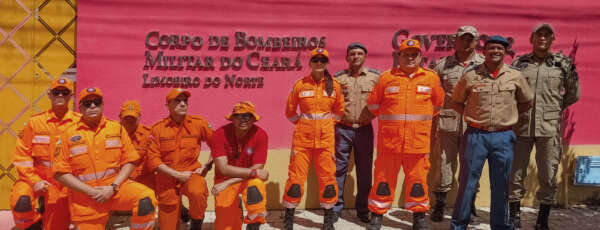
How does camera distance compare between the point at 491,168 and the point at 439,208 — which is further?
the point at 439,208

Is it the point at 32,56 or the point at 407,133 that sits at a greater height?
the point at 32,56

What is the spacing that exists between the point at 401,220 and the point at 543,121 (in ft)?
6.50

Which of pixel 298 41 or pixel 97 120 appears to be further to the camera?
pixel 298 41

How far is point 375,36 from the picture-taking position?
5594mm

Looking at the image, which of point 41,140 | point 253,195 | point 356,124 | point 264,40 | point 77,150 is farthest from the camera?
point 264,40

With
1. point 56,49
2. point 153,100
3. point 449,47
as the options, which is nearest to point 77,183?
point 153,100

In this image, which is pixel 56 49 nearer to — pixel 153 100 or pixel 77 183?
pixel 153 100

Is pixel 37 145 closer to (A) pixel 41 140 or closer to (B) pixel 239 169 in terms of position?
(A) pixel 41 140

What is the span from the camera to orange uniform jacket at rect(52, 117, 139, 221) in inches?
138

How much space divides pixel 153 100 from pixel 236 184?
79.3 inches

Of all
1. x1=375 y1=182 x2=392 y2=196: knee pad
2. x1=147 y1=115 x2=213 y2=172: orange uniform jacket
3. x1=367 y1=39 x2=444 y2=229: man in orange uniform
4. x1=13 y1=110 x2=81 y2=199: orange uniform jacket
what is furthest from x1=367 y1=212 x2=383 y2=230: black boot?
x1=13 y1=110 x2=81 y2=199: orange uniform jacket

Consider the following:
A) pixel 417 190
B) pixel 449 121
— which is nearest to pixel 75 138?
pixel 417 190

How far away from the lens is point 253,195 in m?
3.77

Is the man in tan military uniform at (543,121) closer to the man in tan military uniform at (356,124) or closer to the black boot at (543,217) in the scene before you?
the black boot at (543,217)
